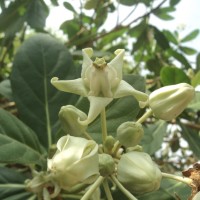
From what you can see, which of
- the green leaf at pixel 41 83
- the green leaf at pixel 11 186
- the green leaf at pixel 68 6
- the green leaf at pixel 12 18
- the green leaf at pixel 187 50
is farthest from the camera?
the green leaf at pixel 187 50

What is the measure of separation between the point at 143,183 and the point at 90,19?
4.08 ft

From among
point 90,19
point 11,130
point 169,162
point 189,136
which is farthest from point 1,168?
point 169,162

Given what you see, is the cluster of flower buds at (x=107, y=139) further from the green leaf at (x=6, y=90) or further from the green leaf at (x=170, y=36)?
the green leaf at (x=170, y=36)

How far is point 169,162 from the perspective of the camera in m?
2.12

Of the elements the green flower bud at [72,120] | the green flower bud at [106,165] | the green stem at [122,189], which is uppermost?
the green flower bud at [72,120]

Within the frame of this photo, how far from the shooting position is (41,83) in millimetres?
1125

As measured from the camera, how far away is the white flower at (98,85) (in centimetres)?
81

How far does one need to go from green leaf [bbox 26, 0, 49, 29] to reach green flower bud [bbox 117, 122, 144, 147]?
0.83 metres

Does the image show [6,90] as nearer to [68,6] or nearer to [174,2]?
[68,6]

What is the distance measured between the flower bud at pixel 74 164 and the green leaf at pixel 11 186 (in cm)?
24

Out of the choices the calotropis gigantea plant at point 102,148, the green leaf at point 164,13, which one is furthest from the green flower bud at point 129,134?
the green leaf at point 164,13

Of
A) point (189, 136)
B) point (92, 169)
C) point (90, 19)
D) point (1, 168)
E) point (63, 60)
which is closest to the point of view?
point (92, 169)

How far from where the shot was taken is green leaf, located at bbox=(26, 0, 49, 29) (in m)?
1.57

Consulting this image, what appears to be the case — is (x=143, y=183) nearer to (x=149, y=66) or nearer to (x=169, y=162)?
(x=149, y=66)
